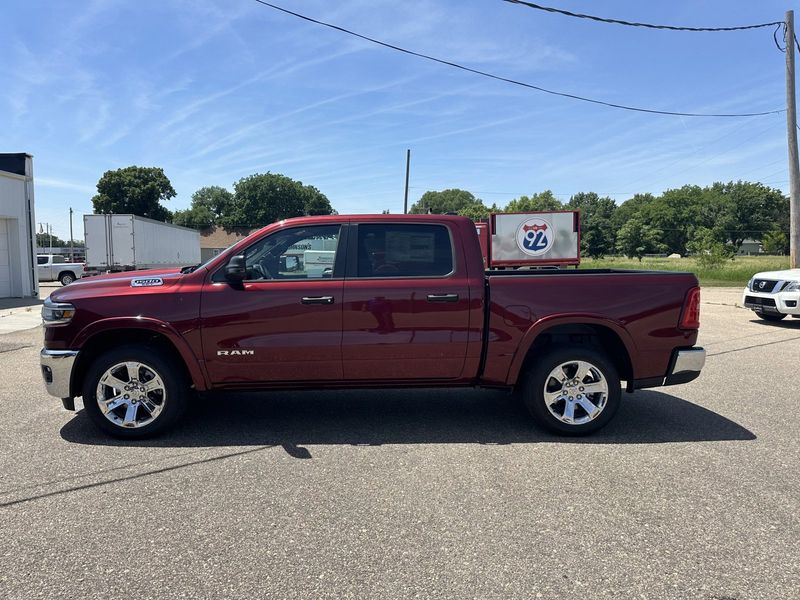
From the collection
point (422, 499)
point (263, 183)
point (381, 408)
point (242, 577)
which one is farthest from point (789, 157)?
point (263, 183)

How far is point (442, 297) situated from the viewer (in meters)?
4.66

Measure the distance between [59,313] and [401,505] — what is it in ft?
10.5

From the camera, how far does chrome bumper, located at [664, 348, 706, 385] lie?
15.8 ft

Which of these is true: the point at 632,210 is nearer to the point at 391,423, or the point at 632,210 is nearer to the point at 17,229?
the point at 17,229

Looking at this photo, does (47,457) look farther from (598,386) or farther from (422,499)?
(598,386)

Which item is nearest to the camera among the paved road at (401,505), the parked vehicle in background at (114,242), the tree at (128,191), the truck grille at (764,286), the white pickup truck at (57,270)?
the paved road at (401,505)

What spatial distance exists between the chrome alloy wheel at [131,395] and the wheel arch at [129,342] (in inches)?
9.1

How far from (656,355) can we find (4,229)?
853 inches

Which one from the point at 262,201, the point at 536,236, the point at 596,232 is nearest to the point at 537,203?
the point at 596,232

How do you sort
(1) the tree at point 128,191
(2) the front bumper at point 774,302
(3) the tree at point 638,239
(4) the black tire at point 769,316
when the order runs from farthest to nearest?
(3) the tree at point 638,239
(1) the tree at point 128,191
(4) the black tire at point 769,316
(2) the front bumper at point 774,302

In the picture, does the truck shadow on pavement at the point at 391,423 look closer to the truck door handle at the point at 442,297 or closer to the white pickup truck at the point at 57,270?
the truck door handle at the point at 442,297

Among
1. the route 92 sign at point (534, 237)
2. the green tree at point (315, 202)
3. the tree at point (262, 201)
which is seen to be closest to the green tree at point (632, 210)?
the green tree at point (315, 202)

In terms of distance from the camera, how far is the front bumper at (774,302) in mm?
11188

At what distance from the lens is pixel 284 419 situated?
17.4 feet
